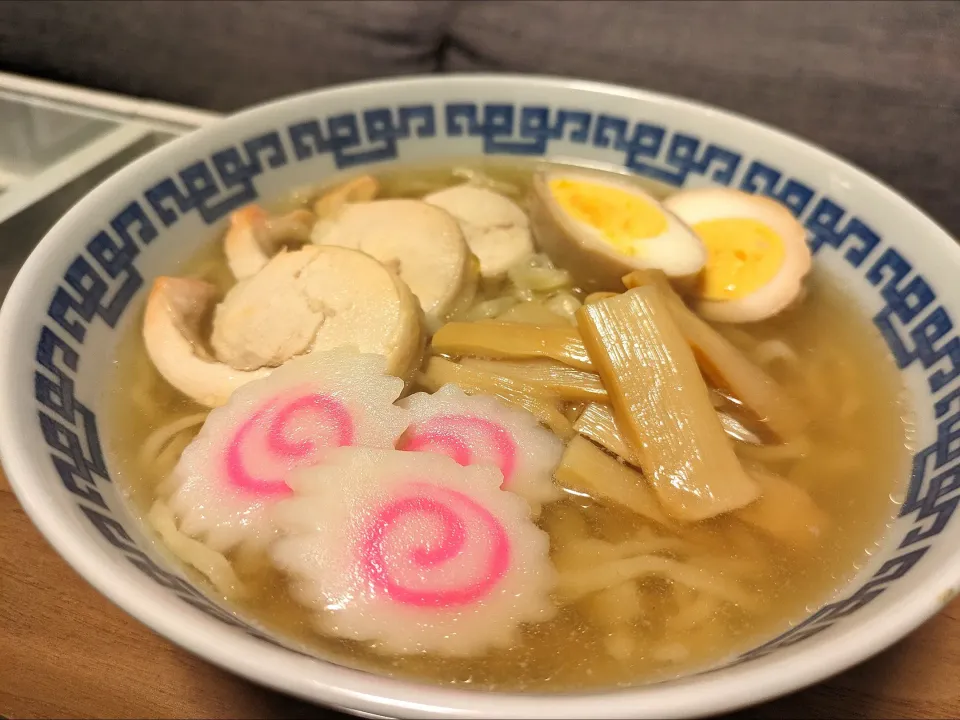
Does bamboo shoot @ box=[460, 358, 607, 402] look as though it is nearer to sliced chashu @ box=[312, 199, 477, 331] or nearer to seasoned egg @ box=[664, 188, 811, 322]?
sliced chashu @ box=[312, 199, 477, 331]

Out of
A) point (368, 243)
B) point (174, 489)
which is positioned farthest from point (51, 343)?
point (368, 243)

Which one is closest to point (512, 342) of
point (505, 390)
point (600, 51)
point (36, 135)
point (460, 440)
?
point (505, 390)

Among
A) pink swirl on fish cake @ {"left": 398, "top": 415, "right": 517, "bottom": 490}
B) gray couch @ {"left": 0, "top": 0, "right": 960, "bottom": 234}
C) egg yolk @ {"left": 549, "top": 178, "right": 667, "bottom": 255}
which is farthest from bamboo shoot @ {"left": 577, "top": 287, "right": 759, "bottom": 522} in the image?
gray couch @ {"left": 0, "top": 0, "right": 960, "bottom": 234}

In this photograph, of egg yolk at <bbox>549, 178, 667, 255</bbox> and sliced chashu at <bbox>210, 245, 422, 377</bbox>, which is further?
egg yolk at <bbox>549, 178, 667, 255</bbox>

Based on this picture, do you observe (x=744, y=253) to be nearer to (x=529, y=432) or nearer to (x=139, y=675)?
(x=529, y=432)

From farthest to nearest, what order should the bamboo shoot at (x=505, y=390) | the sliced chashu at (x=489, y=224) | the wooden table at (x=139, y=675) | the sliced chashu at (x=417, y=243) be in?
the sliced chashu at (x=489, y=224)
the sliced chashu at (x=417, y=243)
the bamboo shoot at (x=505, y=390)
the wooden table at (x=139, y=675)

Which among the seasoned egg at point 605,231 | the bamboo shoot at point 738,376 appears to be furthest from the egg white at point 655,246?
the bamboo shoot at point 738,376

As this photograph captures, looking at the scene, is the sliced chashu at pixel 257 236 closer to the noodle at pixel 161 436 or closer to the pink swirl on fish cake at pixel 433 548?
the noodle at pixel 161 436

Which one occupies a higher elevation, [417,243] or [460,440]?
[417,243]
